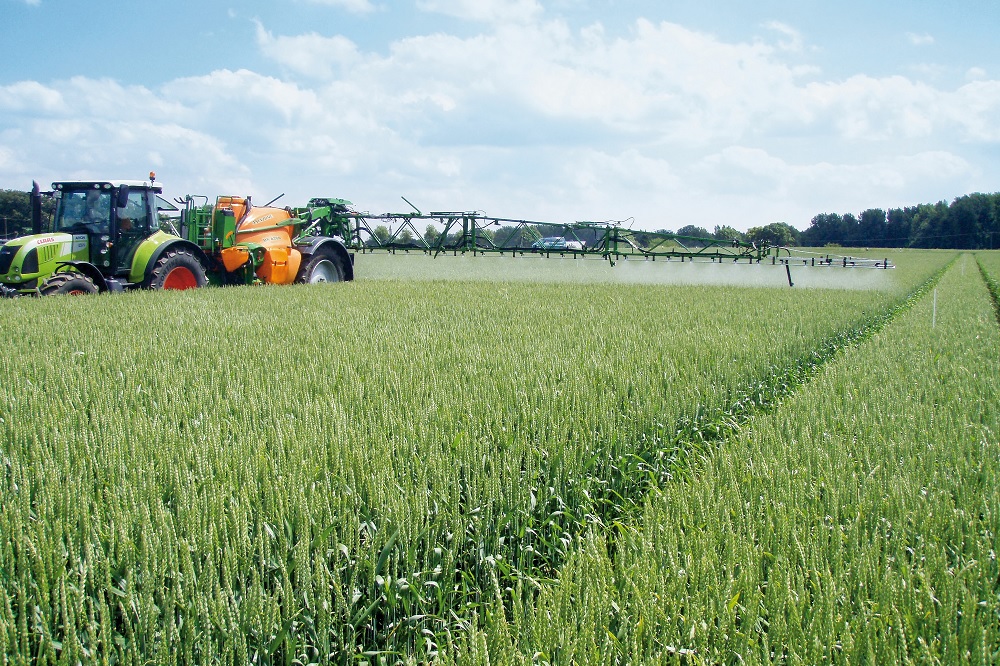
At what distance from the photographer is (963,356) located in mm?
6781

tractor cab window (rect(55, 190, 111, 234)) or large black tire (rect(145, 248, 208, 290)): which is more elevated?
tractor cab window (rect(55, 190, 111, 234))

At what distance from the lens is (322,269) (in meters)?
15.2

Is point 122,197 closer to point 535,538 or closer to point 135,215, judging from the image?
point 135,215

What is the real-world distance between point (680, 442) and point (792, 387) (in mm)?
2451

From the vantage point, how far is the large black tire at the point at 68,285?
9805mm

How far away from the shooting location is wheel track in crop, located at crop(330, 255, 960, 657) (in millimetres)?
2219

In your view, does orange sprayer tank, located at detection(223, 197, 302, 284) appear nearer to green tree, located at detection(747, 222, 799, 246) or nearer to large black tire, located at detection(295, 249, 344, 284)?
large black tire, located at detection(295, 249, 344, 284)

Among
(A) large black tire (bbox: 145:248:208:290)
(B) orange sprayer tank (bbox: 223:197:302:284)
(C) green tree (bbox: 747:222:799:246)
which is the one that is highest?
(C) green tree (bbox: 747:222:799:246)

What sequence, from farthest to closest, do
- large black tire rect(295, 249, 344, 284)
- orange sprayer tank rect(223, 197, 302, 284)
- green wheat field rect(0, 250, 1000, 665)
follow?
1. large black tire rect(295, 249, 344, 284)
2. orange sprayer tank rect(223, 197, 302, 284)
3. green wheat field rect(0, 250, 1000, 665)

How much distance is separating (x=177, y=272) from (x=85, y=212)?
165 cm

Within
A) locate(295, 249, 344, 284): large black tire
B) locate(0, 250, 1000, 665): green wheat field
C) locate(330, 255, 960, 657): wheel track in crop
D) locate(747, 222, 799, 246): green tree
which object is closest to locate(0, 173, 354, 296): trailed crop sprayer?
locate(295, 249, 344, 284): large black tire

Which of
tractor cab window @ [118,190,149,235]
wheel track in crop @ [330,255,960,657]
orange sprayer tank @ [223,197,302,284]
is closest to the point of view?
wheel track in crop @ [330,255,960,657]

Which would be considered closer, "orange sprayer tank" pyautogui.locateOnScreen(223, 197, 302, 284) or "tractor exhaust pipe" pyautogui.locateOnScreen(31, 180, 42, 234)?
"tractor exhaust pipe" pyautogui.locateOnScreen(31, 180, 42, 234)

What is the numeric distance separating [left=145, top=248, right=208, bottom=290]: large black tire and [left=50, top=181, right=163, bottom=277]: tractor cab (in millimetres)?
443
